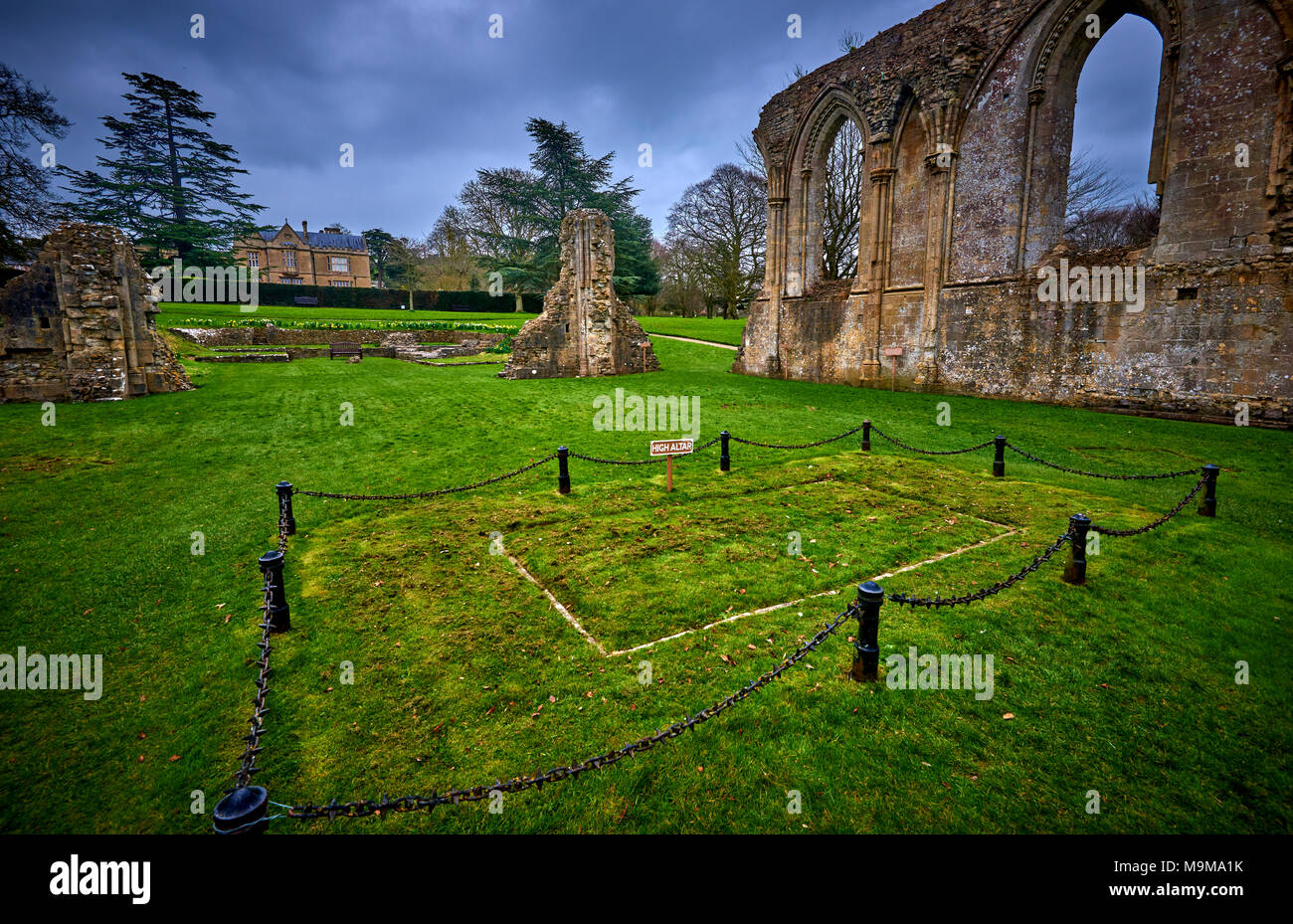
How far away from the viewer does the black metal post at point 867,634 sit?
3787mm

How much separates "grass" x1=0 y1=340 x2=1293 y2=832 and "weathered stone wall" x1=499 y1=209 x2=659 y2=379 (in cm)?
1162

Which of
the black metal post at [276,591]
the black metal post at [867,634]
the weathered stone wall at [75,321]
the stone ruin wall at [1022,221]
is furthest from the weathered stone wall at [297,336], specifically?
the black metal post at [867,634]

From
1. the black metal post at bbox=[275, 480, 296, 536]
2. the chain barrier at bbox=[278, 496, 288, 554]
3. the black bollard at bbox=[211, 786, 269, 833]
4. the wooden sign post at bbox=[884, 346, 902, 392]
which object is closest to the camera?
the black bollard at bbox=[211, 786, 269, 833]

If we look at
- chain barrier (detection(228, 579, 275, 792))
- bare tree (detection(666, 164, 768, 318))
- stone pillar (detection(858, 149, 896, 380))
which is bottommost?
chain barrier (detection(228, 579, 275, 792))

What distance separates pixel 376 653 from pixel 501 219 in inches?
2001

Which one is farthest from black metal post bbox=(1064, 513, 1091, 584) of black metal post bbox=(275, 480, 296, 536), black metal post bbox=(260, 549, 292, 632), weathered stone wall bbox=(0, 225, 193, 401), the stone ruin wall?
weathered stone wall bbox=(0, 225, 193, 401)

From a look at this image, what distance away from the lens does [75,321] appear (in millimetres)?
14688

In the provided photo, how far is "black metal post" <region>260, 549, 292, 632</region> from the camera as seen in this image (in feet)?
14.3

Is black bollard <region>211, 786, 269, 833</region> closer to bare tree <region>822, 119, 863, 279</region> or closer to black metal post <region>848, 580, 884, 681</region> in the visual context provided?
black metal post <region>848, 580, 884, 681</region>

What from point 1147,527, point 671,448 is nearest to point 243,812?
point 671,448

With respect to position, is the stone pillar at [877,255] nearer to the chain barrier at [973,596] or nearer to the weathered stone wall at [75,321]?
the chain barrier at [973,596]

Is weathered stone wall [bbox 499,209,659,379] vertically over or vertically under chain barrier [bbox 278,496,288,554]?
over

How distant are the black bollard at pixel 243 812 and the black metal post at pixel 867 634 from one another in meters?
3.28
